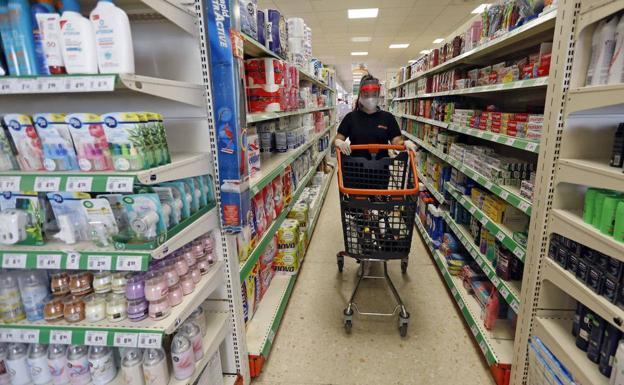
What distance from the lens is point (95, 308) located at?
1245 millimetres

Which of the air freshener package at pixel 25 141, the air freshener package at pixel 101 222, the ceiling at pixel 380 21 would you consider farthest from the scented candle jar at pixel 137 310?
the ceiling at pixel 380 21

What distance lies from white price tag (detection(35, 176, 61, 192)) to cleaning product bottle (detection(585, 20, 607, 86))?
2132mm

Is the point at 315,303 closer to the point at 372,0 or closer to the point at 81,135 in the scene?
the point at 81,135

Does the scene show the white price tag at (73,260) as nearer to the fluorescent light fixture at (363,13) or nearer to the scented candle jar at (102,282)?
the scented candle jar at (102,282)

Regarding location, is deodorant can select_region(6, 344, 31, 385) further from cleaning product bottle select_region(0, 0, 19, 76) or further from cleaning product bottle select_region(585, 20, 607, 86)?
cleaning product bottle select_region(585, 20, 607, 86)

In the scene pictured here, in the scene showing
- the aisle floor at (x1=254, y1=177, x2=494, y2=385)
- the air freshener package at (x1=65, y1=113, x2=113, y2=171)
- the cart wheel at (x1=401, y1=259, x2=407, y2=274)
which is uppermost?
the air freshener package at (x1=65, y1=113, x2=113, y2=171)

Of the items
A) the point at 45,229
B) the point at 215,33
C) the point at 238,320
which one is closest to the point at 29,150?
the point at 45,229

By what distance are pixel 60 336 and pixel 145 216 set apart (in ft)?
1.87

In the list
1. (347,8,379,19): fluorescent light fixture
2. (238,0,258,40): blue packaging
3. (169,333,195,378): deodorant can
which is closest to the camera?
(169,333,195,378): deodorant can

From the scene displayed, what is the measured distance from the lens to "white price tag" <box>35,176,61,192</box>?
1084mm

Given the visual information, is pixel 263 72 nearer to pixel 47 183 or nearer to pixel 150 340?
pixel 47 183

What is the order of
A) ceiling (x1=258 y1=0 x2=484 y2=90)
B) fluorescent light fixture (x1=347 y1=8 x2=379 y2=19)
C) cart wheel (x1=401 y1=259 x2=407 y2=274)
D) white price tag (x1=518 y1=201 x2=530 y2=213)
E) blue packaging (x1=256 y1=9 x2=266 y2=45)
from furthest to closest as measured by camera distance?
fluorescent light fixture (x1=347 y1=8 x2=379 y2=19), ceiling (x1=258 y1=0 x2=484 y2=90), cart wheel (x1=401 y1=259 x2=407 y2=274), blue packaging (x1=256 y1=9 x2=266 y2=45), white price tag (x1=518 y1=201 x2=530 y2=213)

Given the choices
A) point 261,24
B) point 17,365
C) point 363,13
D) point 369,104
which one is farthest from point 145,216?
point 363,13

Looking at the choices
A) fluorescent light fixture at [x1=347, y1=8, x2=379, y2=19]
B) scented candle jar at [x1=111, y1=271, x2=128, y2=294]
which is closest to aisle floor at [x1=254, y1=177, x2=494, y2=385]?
scented candle jar at [x1=111, y1=271, x2=128, y2=294]
